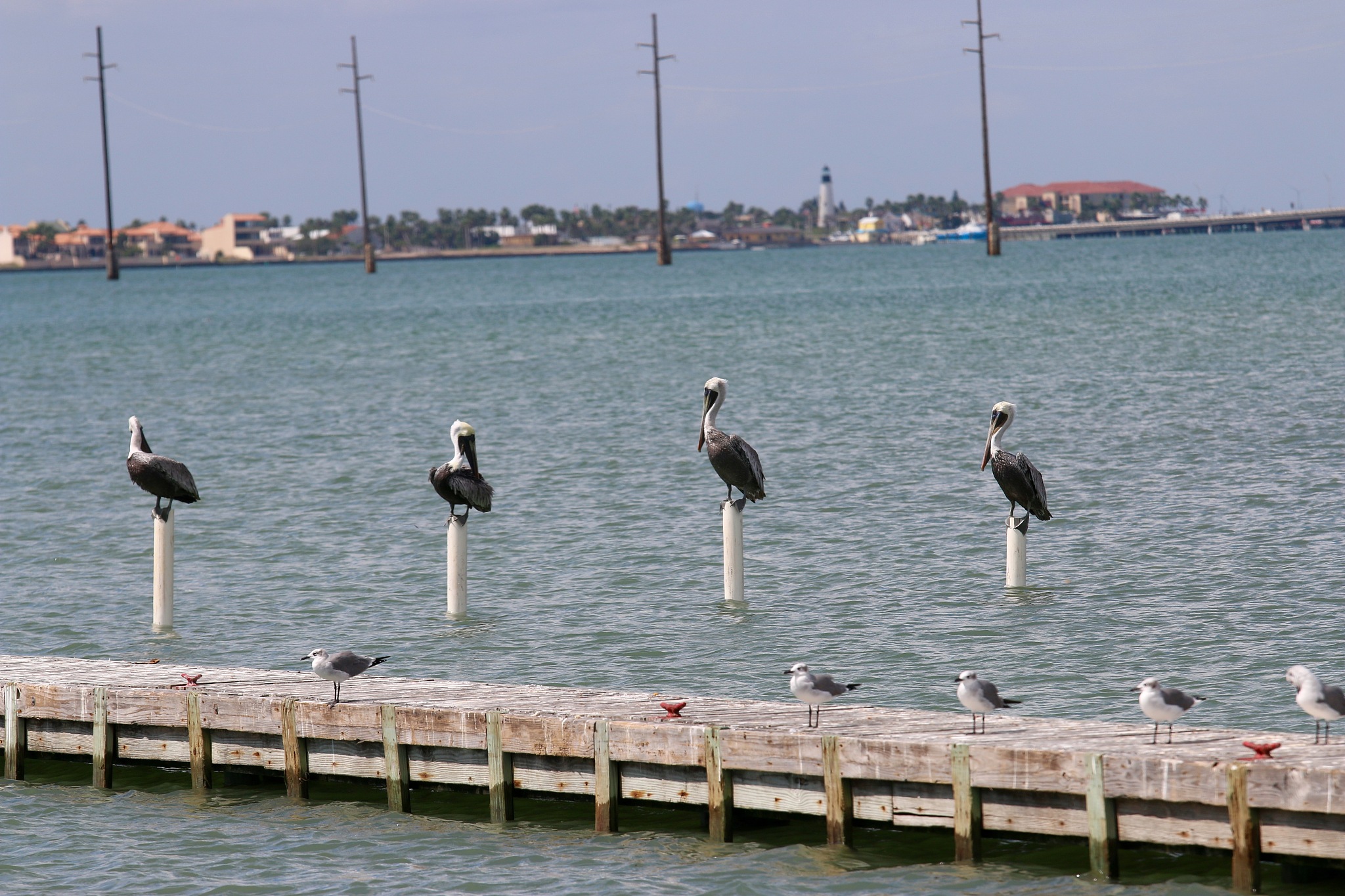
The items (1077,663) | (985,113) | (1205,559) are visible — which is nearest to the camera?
(1077,663)

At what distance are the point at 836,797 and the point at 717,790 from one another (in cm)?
77

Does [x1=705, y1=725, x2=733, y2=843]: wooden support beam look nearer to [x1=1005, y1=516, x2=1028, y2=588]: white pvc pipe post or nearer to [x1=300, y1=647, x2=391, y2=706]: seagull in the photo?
[x1=300, y1=647, x2=391, y2=706]: seagull

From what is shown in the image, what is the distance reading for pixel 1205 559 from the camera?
761 inches

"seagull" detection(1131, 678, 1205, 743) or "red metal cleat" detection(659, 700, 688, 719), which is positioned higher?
"seagull" detection(1131, 678, 1205, 743)

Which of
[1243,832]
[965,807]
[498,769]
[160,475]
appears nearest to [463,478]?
[160,475]

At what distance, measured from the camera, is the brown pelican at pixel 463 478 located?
56.0 ft

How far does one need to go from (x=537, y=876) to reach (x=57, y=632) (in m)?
9.07

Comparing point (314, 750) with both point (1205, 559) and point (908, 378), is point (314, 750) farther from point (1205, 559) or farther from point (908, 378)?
point (908, 378)

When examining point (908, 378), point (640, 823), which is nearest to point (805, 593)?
point (640, 823)

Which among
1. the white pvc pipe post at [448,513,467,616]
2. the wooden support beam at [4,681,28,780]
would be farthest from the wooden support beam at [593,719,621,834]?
the white pvc pipe post at [448,513,467,616]

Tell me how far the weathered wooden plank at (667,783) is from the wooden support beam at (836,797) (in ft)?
2.63

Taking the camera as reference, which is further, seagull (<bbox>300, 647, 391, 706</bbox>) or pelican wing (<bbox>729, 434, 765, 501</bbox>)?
pelican wing (<bbox>729, 434, 765, 501</bbox>)

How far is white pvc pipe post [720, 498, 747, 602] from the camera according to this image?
55.8ft

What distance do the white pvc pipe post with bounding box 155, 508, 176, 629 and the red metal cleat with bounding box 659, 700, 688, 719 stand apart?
24.1ft
